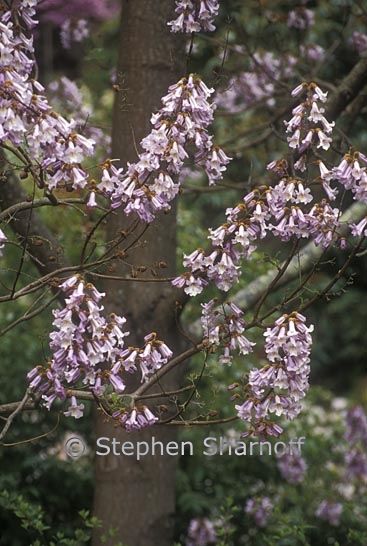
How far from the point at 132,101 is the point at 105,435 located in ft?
4.15

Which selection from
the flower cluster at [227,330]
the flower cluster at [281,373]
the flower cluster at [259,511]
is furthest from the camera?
the flower cluster at [259,511]

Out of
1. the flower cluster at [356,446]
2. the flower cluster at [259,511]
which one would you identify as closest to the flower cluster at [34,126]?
the flower cluster at [259,511]

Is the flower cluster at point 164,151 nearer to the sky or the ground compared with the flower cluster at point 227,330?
nearer to the sky

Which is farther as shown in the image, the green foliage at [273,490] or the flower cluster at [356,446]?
the flower cluster at [356,446]

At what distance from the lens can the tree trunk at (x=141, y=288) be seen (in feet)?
10.9

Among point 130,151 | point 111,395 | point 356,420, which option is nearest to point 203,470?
point 356,420

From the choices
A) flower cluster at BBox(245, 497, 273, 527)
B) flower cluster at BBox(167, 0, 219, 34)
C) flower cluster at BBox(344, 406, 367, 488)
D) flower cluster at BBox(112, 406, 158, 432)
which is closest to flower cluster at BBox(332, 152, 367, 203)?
flower cluster at BBox(167, 0, 219, 34)

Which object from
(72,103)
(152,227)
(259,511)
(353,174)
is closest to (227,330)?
(353,174)

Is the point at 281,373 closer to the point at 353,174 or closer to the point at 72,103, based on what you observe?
the point at 353,174

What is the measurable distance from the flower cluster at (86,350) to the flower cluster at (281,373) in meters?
0.28

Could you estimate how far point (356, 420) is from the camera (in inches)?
182

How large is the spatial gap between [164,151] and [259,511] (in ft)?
7.21

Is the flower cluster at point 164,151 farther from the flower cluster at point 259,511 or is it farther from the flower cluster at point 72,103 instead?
the flower cluster at point 259,511

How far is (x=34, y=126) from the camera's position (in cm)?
211
